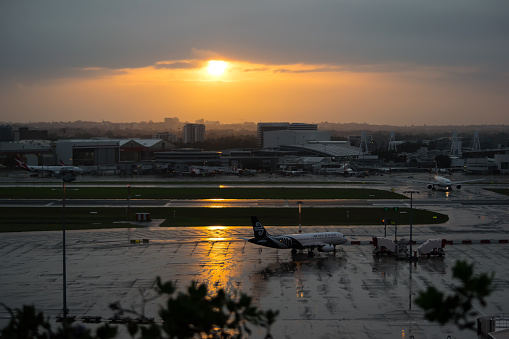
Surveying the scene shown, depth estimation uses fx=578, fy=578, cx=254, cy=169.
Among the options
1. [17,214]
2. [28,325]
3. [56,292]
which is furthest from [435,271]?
[17,214]

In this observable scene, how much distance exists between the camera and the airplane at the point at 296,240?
210 ft

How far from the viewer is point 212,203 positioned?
376 feet

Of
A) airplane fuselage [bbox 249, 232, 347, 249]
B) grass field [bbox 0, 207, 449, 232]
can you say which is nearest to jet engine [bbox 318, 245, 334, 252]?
airplane fuselage [bbox 249, 232, 347, 249]

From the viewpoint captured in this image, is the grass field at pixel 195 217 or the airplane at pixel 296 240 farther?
the grass field at pixel 195 217

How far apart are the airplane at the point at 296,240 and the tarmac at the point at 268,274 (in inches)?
46.2

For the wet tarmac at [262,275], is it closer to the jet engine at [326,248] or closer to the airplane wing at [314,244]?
the jet engine at [326,248]

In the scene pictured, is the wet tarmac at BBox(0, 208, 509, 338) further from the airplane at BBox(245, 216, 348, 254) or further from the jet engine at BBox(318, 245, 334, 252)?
the airplane at BBox(245, 216, 348, 254)

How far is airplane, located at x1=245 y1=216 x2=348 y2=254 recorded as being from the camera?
210 ft

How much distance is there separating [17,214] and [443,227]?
69231 mm

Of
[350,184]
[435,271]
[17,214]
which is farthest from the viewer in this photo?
[350,184]

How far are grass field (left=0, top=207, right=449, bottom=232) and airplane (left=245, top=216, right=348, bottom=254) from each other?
1870 cm

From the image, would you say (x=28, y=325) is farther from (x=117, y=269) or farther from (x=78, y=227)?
(x=78, y=227)

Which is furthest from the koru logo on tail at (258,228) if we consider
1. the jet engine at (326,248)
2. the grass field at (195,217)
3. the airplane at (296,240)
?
the grass field at (195,217)

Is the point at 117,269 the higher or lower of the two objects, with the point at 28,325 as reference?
lower
